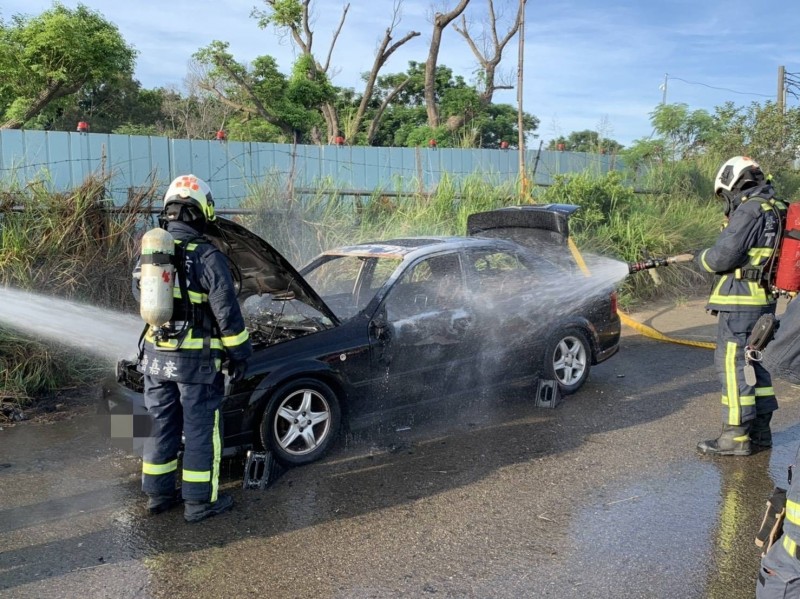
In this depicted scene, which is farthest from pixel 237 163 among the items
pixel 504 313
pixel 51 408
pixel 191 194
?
pixel 191 194

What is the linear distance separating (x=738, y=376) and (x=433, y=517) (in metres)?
2.46

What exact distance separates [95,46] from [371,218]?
1946cm

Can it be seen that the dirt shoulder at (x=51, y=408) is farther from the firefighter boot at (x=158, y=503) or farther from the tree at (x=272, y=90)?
the tree at (x=272, y=90)

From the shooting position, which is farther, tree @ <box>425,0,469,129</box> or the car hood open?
tree @ <box>425,0,469,129</box>

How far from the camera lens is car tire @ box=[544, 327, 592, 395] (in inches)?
247

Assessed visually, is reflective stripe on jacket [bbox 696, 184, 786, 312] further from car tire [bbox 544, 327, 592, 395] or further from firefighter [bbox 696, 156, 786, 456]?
car tire [bbox 544, 327, 592, 395]

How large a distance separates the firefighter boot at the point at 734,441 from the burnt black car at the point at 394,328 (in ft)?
5.03

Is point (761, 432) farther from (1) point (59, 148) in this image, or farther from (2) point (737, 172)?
(1) point (59, 148)

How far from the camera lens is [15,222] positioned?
6922 millimetres

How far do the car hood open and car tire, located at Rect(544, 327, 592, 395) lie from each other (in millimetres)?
2134

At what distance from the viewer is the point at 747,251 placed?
4.85 meters

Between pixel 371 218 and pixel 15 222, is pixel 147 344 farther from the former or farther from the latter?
pixel 371 218

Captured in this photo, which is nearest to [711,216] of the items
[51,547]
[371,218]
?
[371,218]

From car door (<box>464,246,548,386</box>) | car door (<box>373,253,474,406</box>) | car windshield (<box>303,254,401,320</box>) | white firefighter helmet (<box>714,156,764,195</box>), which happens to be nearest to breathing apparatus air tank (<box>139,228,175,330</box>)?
car door (<box>373,253,474,406</box>)
